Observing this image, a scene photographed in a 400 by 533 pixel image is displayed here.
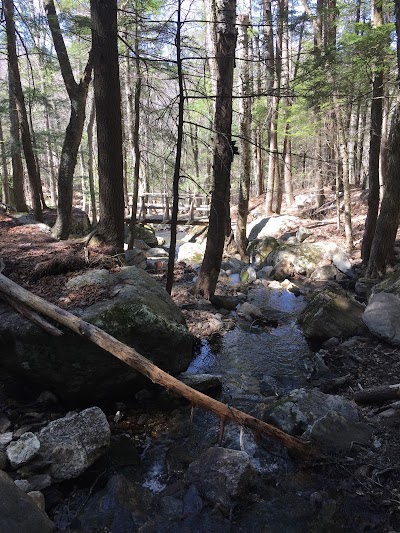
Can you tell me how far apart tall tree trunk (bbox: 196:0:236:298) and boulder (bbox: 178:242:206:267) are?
187 inches

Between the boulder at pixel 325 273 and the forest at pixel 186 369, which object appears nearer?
the forest at pixel 186 369

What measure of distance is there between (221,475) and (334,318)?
4.50 meters

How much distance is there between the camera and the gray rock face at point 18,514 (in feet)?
8.84

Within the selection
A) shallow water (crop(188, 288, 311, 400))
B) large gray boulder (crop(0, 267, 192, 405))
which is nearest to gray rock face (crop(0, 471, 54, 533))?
large gray boulder (crop(0, 267, 192, 405))

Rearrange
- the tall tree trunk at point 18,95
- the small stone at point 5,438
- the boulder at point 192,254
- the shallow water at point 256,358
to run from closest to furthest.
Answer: the small stone at point 5,438 → the shallow water at point 256,358 → the tall tree trunk at point 18,95 → the boulder at point 192,254

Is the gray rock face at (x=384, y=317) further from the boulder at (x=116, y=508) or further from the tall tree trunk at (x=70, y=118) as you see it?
the tall tree trunk at (x=70, y=118)

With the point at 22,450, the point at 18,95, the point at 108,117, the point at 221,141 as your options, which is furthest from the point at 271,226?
the point at 22,450

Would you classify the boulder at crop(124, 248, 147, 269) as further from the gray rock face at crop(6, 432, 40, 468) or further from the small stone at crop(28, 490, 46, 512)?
the small stone at crop(28, 490, 46, 512)

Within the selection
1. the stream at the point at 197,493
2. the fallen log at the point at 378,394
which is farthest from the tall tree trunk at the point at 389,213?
the fallen log at the point at 378,394

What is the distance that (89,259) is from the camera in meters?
6.60

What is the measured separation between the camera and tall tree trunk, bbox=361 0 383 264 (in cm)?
1012

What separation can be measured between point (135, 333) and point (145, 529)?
2286 mm

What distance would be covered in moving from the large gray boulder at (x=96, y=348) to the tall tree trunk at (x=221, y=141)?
12.2 ft

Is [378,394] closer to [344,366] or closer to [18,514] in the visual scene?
[344,366]
